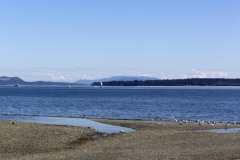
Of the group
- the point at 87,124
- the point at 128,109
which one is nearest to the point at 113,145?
the point at 87,124

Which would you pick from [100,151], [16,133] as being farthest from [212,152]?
[16,133]

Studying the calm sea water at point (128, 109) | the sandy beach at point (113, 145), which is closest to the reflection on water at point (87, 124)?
the sandy beach at point (113, 145)

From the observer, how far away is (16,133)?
98.6ft

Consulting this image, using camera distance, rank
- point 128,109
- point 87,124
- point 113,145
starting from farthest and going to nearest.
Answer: point 128,109 → point 87,124 → point 113,145

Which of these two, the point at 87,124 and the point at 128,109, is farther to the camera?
the point at 128,109

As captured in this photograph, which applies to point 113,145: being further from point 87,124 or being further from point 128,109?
point 128,109

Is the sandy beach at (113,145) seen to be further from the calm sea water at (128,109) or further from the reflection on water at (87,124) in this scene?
the calm sea water at (128,109)

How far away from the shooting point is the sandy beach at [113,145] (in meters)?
21.8

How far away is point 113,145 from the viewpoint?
2545 cm

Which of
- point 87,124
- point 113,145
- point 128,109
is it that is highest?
point 113,145

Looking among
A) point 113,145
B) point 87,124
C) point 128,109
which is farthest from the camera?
point 128,109

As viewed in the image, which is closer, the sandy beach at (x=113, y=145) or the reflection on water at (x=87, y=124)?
the sandy beach at (x=113, y=145)

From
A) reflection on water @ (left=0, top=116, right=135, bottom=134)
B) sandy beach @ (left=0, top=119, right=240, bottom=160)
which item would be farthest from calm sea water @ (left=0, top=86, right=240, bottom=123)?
sandy beach @ (left=0, top=119, right=240, bottom=160)

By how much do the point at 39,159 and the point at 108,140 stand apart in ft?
26.4
